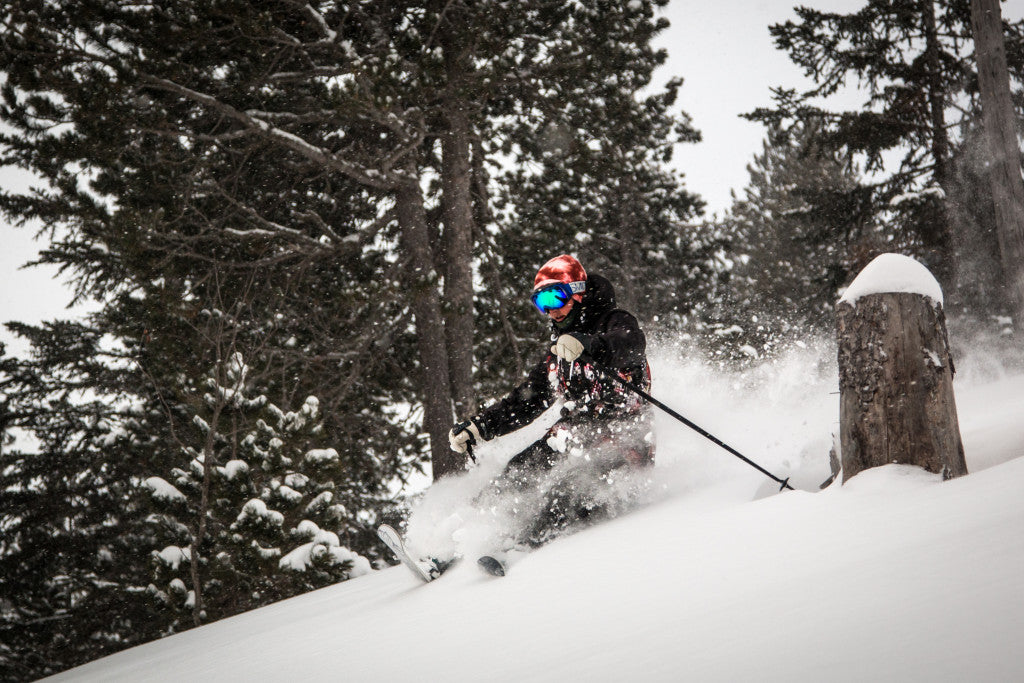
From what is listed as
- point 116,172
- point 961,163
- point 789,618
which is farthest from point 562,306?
point 961,163

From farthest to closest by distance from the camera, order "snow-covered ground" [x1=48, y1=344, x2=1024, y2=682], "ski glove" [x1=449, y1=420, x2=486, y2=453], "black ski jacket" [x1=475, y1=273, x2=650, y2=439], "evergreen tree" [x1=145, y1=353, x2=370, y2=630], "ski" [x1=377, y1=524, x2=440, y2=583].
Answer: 1. "evergreen tree" [x1=145, y1=353, x2=370, y2=630]
2. "ski glove" [x1=449, y1=420, x2=486, y2=453]
3. "black ski jacket" [x1=475, y1=273, x2=650, y2=439]
4. "ski" [x1=377, y1=524, x2=440, y2=583]
5. "snow-covered ground" [x1=48, y1=344, x2=1024, y2=682]

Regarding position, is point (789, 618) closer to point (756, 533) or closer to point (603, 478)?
point (756, 533)

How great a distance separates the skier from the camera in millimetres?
4312

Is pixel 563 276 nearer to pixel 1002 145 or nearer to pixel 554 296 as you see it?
pixel 554 296

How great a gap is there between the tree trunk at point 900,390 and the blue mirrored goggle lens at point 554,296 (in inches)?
80.3

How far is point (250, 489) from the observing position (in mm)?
7562

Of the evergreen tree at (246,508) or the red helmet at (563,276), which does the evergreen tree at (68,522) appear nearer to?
the evergreen tree at (246,508)

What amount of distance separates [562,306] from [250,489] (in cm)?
468

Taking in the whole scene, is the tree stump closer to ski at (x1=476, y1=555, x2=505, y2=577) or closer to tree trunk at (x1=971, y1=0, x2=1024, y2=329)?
ski at (x1=476, y1=555, x2=505, y2=577)

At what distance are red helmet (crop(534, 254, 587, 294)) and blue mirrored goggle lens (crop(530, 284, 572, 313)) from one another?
0.11 feet

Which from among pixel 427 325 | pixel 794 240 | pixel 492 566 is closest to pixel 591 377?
pixel 492 566

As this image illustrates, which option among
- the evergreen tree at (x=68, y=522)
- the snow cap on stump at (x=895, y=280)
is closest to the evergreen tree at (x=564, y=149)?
the snow cap on stump at (x=895, y=280)

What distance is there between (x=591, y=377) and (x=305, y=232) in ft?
20.9

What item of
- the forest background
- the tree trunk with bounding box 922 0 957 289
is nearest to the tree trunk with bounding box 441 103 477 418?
the forest background
